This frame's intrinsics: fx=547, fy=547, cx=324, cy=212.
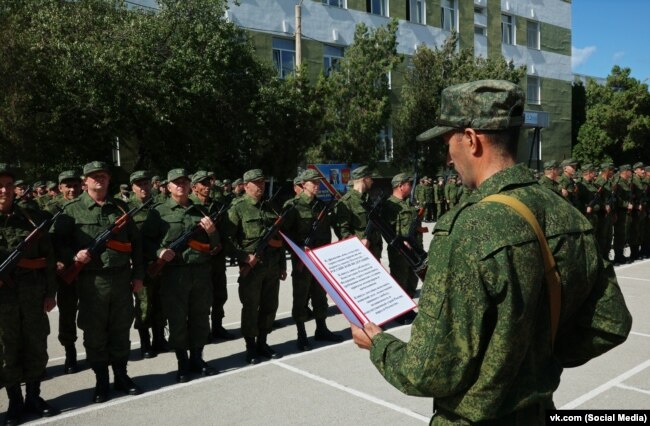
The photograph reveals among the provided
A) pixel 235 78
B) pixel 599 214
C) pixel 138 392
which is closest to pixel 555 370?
pixel 138 392

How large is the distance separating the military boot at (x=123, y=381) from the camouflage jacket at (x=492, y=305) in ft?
12.9

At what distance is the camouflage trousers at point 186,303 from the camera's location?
5.22m

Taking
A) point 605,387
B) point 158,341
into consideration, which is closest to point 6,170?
point 158,341

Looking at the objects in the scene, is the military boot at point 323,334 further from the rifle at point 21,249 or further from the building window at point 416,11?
the building window at point 416,11

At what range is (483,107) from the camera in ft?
5.54

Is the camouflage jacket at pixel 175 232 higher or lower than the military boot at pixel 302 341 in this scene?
higher

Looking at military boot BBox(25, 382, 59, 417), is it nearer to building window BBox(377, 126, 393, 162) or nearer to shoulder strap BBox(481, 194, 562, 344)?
shoulder strap BBox(481, 194, 562, 344)

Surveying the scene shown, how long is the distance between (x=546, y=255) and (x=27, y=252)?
4.21m

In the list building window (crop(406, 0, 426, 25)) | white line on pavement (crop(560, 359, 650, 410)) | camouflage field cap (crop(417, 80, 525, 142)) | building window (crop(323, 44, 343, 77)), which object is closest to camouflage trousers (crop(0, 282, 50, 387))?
camouflage field cap (crop(417, 80, 525, 142))

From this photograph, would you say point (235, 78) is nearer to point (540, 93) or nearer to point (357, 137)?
point (357, 137)

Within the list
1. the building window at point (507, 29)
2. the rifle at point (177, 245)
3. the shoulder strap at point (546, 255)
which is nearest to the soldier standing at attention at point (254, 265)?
the rifle at point (177, 245)

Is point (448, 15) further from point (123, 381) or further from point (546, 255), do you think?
point (546, 255)

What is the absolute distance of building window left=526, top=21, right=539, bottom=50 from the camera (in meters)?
35.4

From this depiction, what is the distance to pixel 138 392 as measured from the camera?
4.93m
